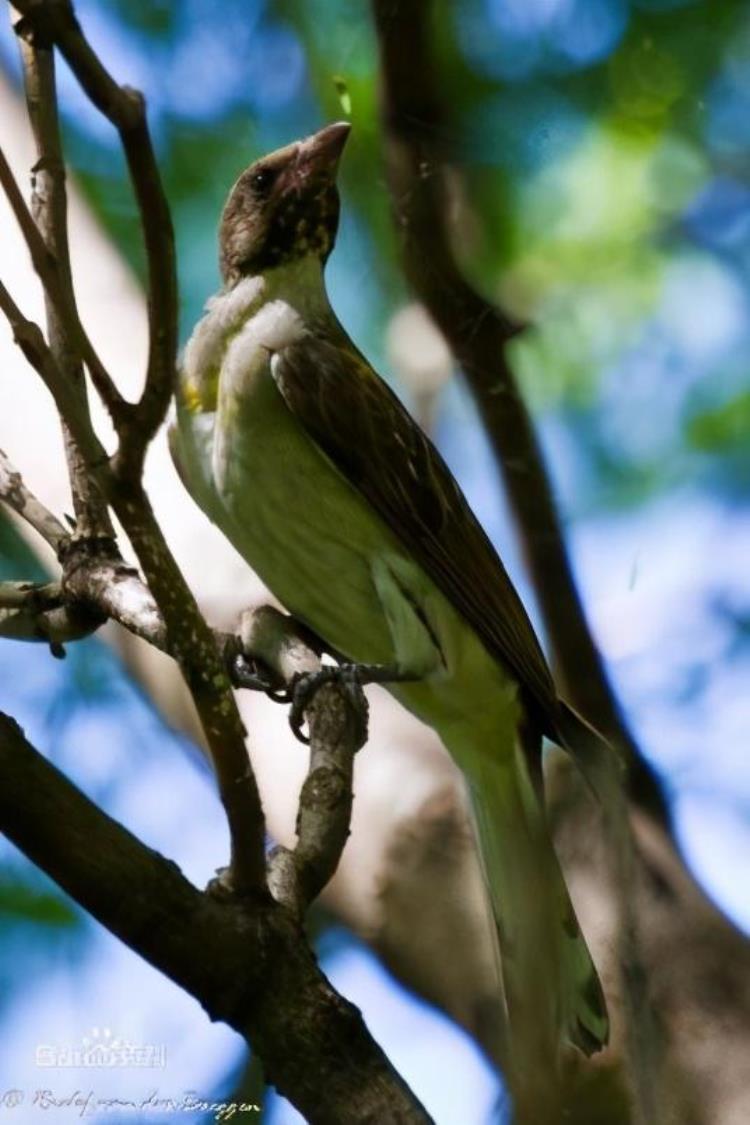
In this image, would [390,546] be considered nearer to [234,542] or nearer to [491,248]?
[234,542]

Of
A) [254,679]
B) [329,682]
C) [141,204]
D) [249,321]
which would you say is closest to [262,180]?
[249,321]

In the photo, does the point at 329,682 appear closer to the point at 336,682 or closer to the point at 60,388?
the point at 336,682

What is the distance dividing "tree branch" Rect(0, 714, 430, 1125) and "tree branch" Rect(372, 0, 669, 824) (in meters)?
1.67

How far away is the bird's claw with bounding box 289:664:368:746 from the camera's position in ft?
9.77

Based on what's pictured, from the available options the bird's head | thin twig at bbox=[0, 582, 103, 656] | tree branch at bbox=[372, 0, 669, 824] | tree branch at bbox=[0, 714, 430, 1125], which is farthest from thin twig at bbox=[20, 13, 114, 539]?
tree branch at bbox=[372, 0, 669, 824]

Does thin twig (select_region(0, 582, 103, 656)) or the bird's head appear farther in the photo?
the bird's head

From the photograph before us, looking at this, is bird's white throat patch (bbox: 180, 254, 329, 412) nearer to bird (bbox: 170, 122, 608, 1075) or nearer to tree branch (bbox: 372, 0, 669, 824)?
bird (bbox: 170, 122, 608, 1075)

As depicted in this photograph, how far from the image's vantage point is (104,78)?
1750mm

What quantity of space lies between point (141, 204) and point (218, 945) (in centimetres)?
95

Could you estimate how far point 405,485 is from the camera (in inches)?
136

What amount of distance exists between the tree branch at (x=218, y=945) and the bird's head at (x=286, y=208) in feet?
5.83

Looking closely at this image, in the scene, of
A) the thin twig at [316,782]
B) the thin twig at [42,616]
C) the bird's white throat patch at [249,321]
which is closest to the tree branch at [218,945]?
the thin twig at [316,782]

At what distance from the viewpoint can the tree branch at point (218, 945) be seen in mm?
2158

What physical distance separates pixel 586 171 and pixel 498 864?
2174mm
